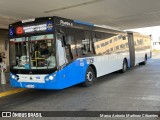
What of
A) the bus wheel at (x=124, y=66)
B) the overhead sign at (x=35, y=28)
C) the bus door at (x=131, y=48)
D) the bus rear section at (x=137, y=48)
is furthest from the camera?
the bus rear section at (x=137, y=48)

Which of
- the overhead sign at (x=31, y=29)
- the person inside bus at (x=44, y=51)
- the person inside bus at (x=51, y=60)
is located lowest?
the person inside bus at (x=51, y=60)

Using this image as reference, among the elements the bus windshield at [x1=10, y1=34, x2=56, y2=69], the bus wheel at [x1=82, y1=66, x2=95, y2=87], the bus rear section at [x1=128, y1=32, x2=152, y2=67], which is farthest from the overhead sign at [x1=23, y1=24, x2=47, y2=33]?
the bus rear section at [x1=128, y1=32, x2=152, y2=67]

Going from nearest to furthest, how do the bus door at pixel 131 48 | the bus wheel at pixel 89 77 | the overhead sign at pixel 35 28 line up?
the overhead sign at pixel 35 28 < the bus wheel at pixel 89 77 < the bus door at pixel 131 48

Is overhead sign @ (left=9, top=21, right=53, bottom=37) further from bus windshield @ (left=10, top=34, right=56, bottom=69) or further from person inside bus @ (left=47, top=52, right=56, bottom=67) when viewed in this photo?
person inside bus @ (left=47, top=52, right=56, bottom=67)

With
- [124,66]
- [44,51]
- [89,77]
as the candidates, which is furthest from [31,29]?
[124,66]

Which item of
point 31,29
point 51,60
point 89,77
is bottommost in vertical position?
point 89,77

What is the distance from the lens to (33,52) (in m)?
8.55

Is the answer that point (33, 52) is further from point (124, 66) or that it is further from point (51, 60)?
point (124, 66)

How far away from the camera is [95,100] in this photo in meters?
7.70

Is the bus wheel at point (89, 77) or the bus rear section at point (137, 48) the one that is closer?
the bus wheel at point (89, 77)

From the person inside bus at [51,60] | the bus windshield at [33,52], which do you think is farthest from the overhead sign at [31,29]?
the person inside bus at [51,60]

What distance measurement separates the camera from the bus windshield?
8.23m

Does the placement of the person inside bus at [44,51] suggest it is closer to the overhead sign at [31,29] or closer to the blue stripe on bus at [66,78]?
the overhead sign at [31,29]

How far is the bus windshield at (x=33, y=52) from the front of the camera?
823cm
